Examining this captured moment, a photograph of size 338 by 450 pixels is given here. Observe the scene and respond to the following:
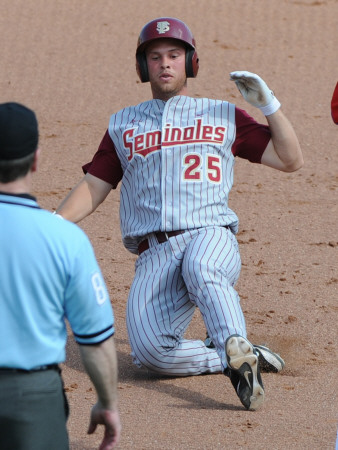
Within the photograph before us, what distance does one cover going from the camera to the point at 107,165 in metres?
5.19

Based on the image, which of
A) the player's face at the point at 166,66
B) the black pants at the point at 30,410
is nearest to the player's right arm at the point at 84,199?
the player's face at the point at 166,66

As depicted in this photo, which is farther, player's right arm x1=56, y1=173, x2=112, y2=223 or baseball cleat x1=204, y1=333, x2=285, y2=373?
player's right arm x1=56, y1=173, x2=112, y2=223

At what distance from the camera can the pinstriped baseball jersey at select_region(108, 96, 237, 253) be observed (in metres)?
4.95

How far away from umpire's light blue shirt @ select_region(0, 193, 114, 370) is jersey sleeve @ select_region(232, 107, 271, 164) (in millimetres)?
2516

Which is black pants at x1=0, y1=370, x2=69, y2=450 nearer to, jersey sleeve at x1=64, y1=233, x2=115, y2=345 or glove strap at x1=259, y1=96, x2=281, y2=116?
A: jersey sleeve at x1=64, y1=233, x2=115, y2=345

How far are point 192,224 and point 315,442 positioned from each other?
54.3 inches

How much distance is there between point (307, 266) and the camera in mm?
6863

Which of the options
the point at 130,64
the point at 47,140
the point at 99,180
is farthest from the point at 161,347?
the point at 130,64

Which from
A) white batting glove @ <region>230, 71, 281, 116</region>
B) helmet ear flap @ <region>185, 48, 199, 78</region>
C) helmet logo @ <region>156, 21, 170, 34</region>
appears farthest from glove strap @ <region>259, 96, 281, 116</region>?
helmet logo @ <region>156, 21, 170, 34</region>

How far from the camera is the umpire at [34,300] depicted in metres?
2.56

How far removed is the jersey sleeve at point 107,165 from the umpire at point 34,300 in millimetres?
2473

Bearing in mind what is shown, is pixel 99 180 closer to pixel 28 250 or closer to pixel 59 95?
pixel 28 250

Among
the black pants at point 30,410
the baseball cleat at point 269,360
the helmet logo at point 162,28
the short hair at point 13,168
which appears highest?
the helmet logo at point 162,28

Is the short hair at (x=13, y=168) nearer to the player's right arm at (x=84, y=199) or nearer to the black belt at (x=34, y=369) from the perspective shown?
the black belt at (x=34, y=369)
